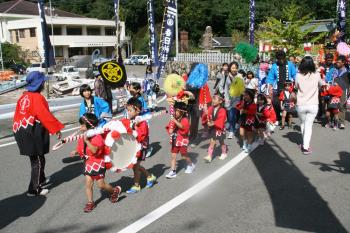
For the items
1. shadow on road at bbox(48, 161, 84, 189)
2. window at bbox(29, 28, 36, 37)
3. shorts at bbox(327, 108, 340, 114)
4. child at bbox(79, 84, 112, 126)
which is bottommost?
shadow on road at bbox(48, 161, 84, 189)

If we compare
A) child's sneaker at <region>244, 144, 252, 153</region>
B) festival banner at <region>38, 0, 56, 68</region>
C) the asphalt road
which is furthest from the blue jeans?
festival banner at <region>38, 0, 56, 68</region>

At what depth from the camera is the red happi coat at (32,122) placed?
16.8 feet

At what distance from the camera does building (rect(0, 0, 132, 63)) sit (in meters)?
52.2

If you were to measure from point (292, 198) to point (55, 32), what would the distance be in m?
55.5

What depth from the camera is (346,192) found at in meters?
5.09

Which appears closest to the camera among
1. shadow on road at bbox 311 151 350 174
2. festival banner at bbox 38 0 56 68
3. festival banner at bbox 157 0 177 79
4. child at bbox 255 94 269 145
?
shadow on road at bbox 311 151 350 174

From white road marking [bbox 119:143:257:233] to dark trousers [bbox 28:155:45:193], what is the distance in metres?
1.79

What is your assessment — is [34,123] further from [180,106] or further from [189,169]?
[189,169]

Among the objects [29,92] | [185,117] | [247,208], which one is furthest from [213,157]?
[29,92]

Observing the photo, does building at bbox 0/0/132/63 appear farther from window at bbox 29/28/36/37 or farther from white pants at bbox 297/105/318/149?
white pants at bbox 297/105/318/149

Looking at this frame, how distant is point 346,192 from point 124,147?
304cm

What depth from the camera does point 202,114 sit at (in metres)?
A: 8.34

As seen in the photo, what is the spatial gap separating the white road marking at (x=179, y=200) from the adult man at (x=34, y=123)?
176 cm

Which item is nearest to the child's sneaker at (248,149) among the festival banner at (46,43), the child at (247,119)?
the child at (247,119)
